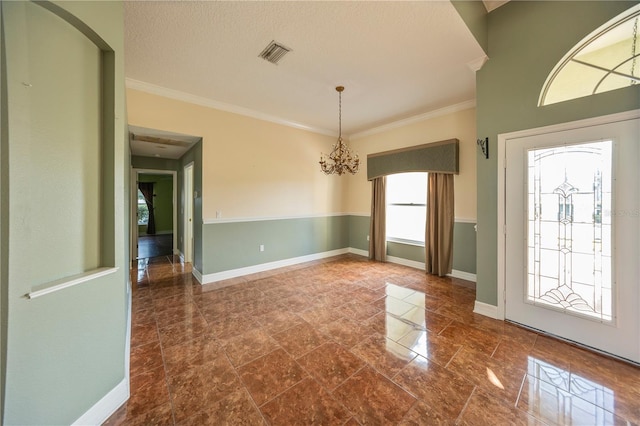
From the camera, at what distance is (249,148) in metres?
4.30

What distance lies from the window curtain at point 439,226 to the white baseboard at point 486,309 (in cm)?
136

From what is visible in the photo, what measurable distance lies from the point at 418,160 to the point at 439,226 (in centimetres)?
132

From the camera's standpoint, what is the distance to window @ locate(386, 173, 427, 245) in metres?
4.72

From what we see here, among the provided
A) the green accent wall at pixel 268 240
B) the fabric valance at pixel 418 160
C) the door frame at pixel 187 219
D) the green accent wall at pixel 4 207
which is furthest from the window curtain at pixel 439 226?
the door frame at pixel 187 219

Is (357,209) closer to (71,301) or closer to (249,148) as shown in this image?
(249,148)

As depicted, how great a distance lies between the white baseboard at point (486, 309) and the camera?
8.79ft

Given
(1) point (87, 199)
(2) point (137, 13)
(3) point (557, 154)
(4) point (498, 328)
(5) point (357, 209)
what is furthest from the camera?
(5) point (357, 209)

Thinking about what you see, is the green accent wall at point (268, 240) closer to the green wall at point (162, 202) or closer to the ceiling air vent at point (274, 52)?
the ceiling air vent at point (274, 52)

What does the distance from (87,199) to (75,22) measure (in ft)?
3.35

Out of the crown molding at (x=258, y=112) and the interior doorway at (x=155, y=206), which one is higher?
the crown molding at (x=258, y=112)

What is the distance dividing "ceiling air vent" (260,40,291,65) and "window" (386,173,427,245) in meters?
3.36

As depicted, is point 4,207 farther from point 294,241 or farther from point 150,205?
point 150,205

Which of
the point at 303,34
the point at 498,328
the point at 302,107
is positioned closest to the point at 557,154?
the point at 498,328

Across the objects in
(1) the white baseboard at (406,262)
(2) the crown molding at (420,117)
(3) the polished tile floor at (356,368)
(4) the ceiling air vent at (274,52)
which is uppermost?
(2) the crown molding at (420,117)
